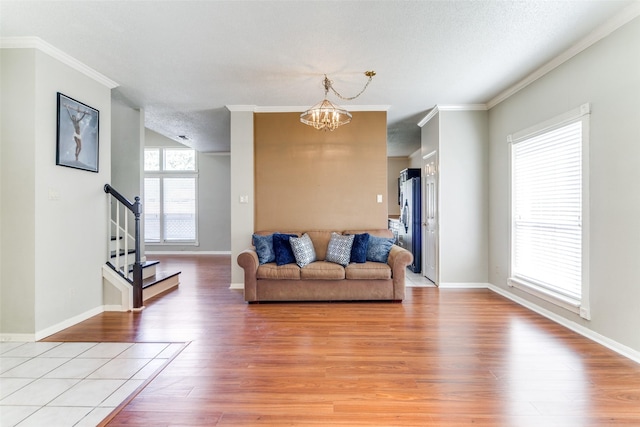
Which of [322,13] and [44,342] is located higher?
[322,13]

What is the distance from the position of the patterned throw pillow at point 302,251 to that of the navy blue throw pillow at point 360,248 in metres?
0.56

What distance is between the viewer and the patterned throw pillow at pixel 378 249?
13.4 ft

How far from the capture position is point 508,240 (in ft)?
13.4

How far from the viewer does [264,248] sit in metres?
4.07

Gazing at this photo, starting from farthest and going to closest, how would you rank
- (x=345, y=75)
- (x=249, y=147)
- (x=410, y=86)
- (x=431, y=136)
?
1. (x=431, y=136)
2. (x=249, y=147)
3. (x=410, y=86)
4. (x=345, y=75)

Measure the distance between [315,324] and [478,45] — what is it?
3.19 m

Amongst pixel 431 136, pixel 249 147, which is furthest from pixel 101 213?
pixel 431 136

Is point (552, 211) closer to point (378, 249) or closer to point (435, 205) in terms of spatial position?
point (435, 205)

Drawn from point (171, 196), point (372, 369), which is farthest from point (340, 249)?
point (171, 196)

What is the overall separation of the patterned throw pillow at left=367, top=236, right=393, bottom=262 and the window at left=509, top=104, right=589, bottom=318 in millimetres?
1655

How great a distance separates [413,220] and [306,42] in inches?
156

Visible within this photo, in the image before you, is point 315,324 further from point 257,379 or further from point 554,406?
point 554,406

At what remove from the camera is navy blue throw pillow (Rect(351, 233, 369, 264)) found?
13.3ft

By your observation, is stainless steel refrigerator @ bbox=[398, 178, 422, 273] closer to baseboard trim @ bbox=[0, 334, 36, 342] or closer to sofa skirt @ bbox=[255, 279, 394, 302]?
sofa skirt @ bbox=[255, 279, 394, 302]
